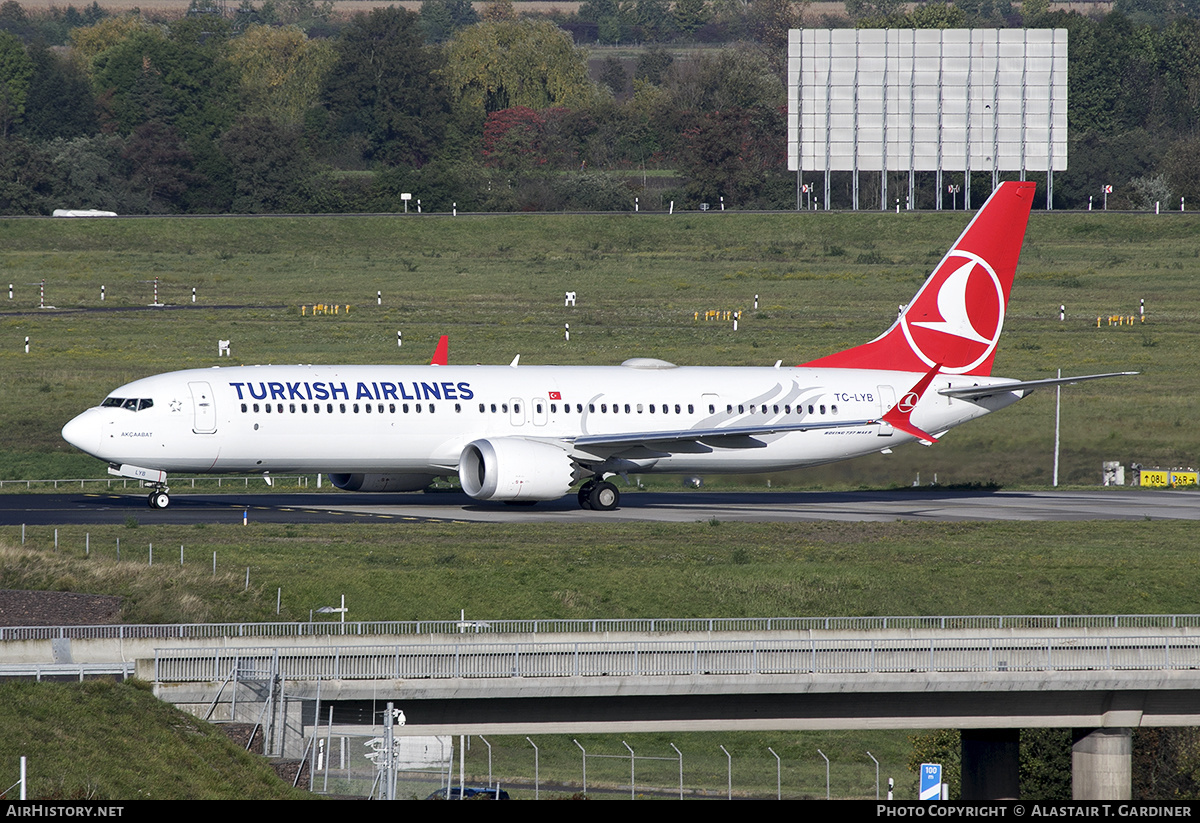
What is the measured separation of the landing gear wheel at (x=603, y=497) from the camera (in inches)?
2018

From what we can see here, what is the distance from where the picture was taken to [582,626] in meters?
37.0

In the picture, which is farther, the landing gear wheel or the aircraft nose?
the landing gear wheel

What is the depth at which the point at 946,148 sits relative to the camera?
127625mm

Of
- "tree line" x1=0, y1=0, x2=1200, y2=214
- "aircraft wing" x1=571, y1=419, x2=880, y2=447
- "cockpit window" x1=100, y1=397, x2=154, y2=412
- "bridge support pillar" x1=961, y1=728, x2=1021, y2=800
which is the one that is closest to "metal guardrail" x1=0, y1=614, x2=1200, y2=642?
"bridge support pillar" x1=961, y1=728, x2=1021, y2=800

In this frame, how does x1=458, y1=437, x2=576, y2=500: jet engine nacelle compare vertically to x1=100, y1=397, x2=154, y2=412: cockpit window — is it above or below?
below

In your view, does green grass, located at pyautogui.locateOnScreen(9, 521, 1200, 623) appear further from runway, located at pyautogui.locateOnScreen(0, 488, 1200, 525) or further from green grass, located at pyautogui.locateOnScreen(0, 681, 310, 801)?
green grass, located at pyautogui.locateOnScreen(0, 681, 310, 801)

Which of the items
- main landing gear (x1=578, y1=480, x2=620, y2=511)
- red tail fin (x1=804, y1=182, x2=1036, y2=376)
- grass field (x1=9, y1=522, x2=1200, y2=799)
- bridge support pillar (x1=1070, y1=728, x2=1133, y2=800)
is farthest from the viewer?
red tail fin (x1=804, y1=182, x2=1036, y2=376)

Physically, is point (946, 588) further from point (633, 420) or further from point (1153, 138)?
point (1153, 138)

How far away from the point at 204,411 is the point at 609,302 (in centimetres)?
5684

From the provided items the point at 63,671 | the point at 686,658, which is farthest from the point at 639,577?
the point at 63,671

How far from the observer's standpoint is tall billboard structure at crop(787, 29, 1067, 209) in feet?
414

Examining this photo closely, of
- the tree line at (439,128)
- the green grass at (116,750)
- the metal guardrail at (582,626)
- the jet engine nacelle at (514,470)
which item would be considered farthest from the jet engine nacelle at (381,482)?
the tree line at (439,128)

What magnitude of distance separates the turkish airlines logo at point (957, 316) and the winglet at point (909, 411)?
399 centimetres

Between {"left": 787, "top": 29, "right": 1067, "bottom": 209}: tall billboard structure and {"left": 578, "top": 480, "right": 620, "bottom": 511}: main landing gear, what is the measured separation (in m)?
80.3
